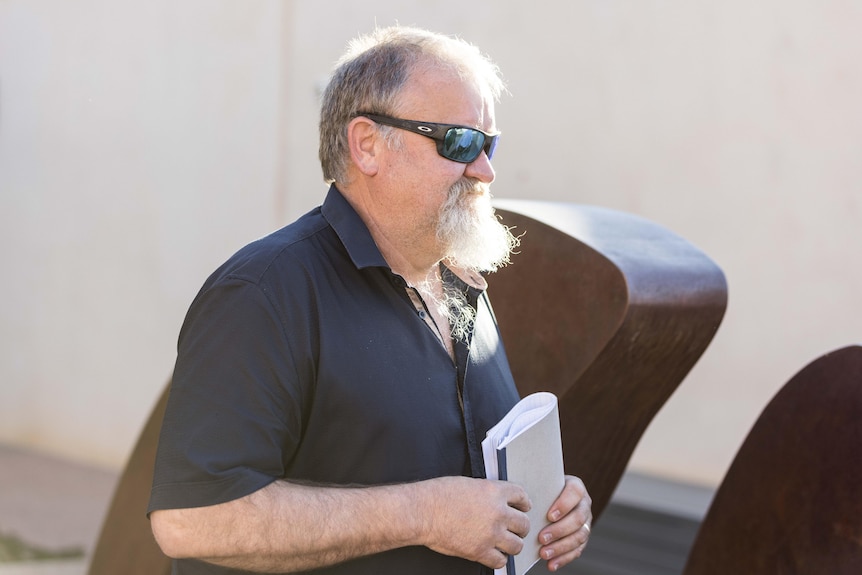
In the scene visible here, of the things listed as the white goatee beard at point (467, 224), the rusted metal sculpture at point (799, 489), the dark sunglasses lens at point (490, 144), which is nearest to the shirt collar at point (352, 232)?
the white goatee beard at point (467, 224)

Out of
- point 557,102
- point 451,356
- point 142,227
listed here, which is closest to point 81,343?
point 142,227

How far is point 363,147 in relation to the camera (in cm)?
184

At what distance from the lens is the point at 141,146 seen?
22.1 feet

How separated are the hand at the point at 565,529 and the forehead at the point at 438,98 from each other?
2.26 ft

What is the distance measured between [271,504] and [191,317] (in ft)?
1.01

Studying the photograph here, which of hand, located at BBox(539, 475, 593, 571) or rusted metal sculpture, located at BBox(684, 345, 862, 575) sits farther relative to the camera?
rusted metal sculpture, located at BBox(684, 345, 862, 575)

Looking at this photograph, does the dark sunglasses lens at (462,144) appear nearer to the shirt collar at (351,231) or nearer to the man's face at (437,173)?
the man's face at (437,173)

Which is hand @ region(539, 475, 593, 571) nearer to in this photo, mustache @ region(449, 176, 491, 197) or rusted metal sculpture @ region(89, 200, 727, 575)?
mustache @ region(449, 176, 491, 197)

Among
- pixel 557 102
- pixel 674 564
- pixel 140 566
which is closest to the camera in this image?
pixel 140 566

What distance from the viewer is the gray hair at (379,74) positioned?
5.98 ft

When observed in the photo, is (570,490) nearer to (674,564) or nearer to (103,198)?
(674,564)

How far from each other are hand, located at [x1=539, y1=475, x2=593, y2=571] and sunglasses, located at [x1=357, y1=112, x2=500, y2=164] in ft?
2.07

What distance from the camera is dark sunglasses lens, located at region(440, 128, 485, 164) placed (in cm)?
181

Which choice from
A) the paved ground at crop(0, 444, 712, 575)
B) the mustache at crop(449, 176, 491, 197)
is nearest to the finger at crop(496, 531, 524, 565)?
the mustache at crop(449, 176, 491, 197)
